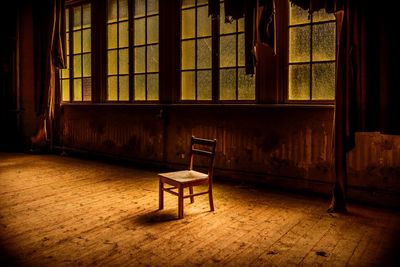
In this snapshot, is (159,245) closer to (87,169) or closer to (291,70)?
(291,70)

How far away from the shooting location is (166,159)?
6.13 metres

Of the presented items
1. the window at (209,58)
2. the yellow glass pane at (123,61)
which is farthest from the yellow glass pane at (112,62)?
the window at (209,58)

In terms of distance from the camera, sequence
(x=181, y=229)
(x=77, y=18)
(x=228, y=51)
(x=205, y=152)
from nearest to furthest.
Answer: (x=181, y=229) → (x=205, y=152) → (x=228, y=51) → (x=77, y=18)

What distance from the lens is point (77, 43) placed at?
301 inches

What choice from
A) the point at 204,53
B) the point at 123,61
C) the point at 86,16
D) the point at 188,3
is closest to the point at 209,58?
the point at 204,53

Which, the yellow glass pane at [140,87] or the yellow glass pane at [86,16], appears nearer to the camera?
the yellow glass pane at [140,87]

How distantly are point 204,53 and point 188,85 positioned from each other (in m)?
0.56

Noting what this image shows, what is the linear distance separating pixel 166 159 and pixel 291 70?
249 centimetres

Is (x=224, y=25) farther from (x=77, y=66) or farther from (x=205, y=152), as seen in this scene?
(x=77, y=66)

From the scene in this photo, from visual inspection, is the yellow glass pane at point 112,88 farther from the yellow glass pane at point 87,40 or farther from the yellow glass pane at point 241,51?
the yellow glass pane at point 241,51

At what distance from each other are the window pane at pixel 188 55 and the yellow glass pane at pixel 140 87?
3.07 ft

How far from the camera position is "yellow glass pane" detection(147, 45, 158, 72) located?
629 cm

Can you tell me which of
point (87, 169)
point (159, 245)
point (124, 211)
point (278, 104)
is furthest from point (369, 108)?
point (87, 169)

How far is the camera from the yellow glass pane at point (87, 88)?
7430 millimetres
